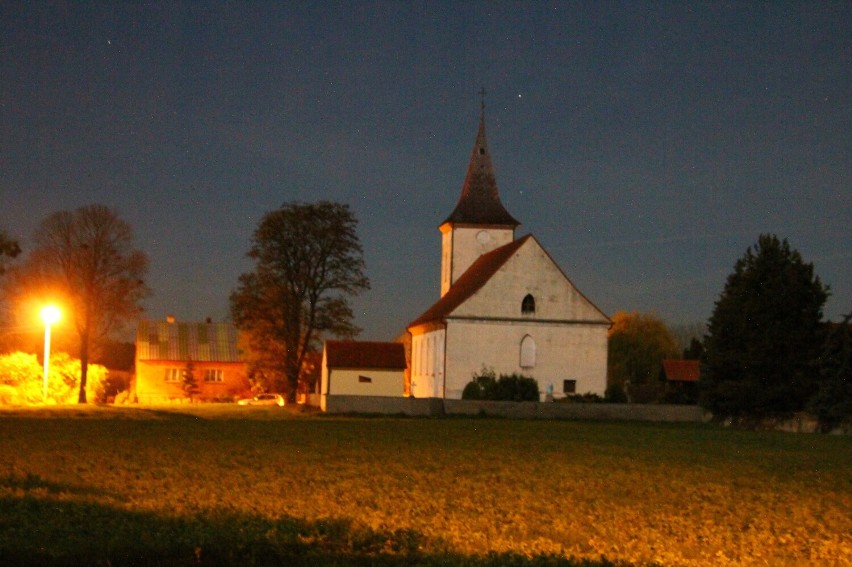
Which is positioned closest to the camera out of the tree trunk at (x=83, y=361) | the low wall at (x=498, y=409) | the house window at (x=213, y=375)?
the low wall at (x=498, y=409)

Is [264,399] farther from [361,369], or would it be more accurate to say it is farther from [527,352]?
[527,352]

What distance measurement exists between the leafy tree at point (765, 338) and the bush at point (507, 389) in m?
7.81

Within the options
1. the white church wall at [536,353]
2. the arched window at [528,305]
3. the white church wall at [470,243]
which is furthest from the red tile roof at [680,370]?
the arched window at [528,305]

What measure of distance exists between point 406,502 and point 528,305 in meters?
42.8

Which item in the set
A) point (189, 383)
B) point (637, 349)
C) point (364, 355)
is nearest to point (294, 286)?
point (364, 355)

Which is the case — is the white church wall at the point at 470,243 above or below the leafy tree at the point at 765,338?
above

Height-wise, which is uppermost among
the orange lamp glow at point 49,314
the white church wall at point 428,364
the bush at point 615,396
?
the orange lamp glow at point 49,314

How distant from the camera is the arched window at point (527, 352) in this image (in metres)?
56.2

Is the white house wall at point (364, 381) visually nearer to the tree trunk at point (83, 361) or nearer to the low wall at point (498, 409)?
the low wall at point (498, 409)

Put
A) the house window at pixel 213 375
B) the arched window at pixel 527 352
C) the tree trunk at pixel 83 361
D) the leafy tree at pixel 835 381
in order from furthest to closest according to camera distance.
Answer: the house window at pixel 213 375 < the arched window at pixel 527 352 < the tree trunk at pixel 83 361 < the leafy tree at pixel 835 381

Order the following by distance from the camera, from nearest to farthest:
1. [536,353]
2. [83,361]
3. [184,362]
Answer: [83,361] < [536,353] < [184,362]

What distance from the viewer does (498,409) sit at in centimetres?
4797

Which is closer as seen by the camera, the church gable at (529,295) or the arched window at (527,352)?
the arched window at (527,352)

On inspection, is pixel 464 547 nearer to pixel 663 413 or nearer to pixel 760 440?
pixel 760 440
